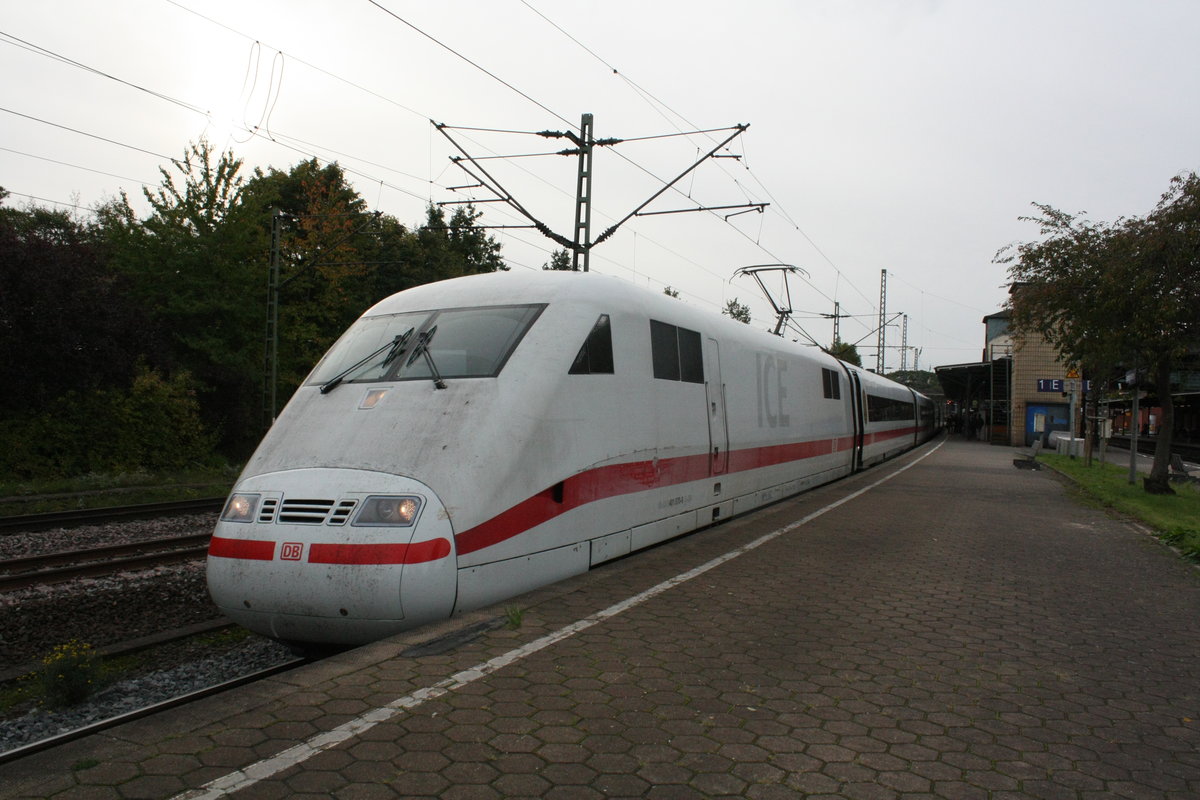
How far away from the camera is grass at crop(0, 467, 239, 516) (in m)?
14.1

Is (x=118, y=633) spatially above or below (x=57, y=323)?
below

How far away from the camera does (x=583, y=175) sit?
16.1 metres

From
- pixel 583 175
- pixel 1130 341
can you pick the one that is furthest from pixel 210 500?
pixel 1130 341

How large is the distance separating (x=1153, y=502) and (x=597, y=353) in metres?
13.3

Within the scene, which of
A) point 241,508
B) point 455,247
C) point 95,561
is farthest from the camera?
point 455,247

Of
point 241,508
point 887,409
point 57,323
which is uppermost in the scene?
point 57,323

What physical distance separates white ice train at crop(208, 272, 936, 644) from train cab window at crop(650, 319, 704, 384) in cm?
3

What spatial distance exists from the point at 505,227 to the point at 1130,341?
11681 millimetres

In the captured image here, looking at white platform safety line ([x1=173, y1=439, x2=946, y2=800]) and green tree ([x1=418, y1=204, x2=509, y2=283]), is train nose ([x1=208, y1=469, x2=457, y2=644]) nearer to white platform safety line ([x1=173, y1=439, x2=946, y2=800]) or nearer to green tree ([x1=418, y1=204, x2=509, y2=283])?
white platform safety line ([x1=173, y1=439, x2=946, y2=800])

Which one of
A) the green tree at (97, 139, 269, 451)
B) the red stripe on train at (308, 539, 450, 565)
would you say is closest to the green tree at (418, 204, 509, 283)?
the green tree at (97, 139, 269, 451)

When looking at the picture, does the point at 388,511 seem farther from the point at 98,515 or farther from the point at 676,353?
the point at 98,515

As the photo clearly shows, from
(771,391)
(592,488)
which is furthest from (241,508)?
(771,391)

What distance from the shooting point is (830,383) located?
16188 millimetres

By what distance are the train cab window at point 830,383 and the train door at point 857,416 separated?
1.74m
